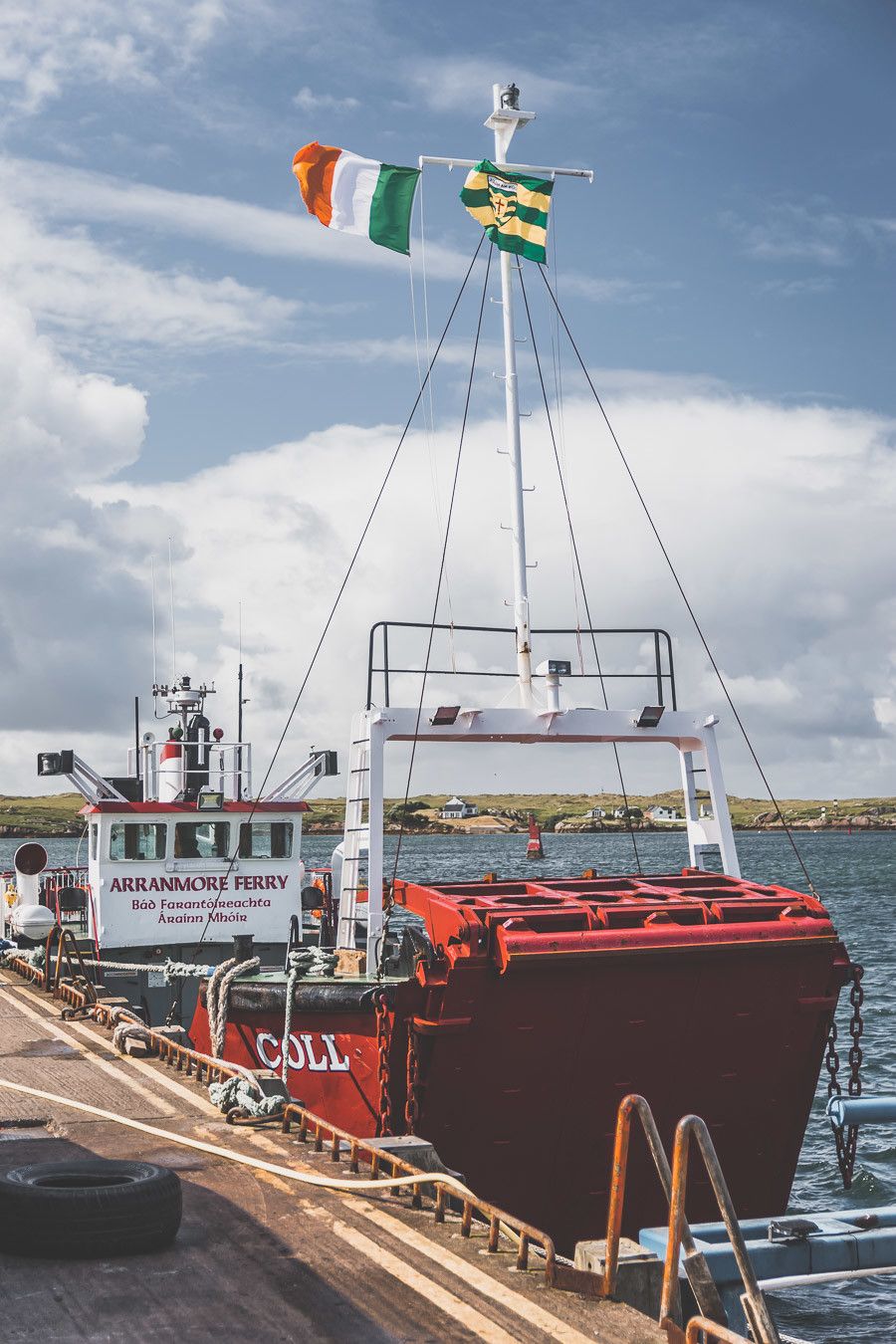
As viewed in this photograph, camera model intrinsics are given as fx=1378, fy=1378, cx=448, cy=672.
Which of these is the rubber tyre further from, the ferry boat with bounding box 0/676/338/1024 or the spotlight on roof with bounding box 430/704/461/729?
the ferry boat with bounding box 0/676/338/1024

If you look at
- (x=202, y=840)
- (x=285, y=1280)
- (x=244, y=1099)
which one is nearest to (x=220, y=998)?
(x=244, y=1099)

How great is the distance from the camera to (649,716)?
44.2ft

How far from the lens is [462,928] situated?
10781 millimetres

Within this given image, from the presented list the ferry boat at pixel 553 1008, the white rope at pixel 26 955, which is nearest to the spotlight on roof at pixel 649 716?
the ferry boat at pixel 553 1008

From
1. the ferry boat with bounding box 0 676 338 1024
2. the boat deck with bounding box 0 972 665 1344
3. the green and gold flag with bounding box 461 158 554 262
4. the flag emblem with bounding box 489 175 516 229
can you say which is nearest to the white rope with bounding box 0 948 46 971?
the ferry boat with bounding box 0 676 338 1024

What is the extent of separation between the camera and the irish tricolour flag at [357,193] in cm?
1581

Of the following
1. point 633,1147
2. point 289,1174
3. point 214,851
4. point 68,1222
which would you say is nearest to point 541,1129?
point 633,1147

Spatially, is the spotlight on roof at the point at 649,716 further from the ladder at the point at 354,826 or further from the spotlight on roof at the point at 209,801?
the spotlight on roof at the point at 209,801

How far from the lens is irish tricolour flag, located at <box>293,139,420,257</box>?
15.8m

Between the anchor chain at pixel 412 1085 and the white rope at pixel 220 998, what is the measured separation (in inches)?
95.3

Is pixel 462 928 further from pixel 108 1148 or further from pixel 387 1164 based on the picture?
pixel 108 1148

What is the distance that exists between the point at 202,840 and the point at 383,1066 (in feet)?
29.8

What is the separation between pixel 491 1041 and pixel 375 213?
31.7 feet

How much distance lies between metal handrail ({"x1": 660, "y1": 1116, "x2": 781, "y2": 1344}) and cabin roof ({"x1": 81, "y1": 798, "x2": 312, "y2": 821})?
13.2m
